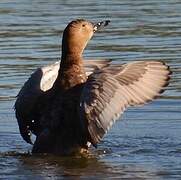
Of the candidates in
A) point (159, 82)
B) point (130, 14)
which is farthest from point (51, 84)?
point (130, 14)

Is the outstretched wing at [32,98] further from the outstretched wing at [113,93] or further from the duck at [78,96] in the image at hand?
the outstretched wing at [113,93]

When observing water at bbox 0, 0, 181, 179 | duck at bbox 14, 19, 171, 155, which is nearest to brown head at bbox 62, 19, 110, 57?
duck at bbox 14, 19, 171, 155

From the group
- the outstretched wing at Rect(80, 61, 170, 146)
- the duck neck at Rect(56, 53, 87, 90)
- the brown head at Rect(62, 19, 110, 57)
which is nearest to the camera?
the outstretched wing at Rect(80, 61, 170, 146)

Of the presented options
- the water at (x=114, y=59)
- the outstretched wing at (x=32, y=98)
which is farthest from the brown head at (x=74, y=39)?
the water at (x=114, y=59)

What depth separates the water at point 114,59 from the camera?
35.5 ft

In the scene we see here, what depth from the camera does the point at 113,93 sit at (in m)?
10.6

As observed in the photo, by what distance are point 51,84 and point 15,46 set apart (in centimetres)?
707

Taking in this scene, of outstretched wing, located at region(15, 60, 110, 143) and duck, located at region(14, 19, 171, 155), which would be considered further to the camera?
outstretched wing, located at region(15, 60, 110, 143)

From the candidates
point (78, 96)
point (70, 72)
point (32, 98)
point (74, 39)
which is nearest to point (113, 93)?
point (78, 96)

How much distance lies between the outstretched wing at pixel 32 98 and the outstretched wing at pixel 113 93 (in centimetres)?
88

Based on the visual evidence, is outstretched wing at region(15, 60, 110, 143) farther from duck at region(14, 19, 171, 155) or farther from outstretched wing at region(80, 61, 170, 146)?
outstretched wing at region(80, 61, 170, 146)

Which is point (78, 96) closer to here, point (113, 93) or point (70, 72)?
point (70, 72)

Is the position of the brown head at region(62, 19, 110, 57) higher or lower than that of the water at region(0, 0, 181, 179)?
higher

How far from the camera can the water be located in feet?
35.5
